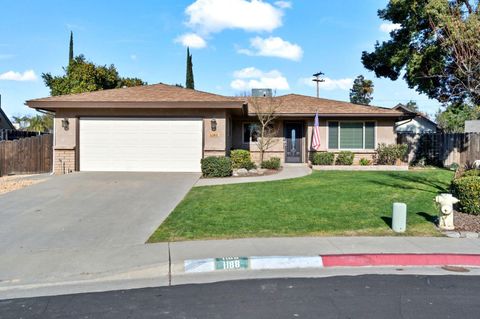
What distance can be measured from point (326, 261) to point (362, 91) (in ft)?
207

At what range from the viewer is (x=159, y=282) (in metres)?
6.05

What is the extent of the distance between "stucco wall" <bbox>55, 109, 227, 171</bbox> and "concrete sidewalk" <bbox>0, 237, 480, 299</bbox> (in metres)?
10.5

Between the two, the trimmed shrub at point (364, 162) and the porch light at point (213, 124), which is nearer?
the porch light at point (213, 124)

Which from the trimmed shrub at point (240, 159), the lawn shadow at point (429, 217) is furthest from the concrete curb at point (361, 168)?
the lawn shadow at point (429, 217)

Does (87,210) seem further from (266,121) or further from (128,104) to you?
(266,121)

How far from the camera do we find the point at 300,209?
10.5 meters

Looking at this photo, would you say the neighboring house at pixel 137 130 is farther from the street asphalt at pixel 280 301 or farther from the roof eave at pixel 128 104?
the street asphalt at pixel 280 301

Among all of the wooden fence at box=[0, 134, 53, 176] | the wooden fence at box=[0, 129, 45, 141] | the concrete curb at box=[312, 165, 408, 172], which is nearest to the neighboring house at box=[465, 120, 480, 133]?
the concrete curb at box=[312, 165, 408, 172]

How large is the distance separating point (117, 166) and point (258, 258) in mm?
12657

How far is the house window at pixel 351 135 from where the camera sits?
72.7ft

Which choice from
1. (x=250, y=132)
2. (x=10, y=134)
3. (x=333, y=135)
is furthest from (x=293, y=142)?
(x=10, y=134)

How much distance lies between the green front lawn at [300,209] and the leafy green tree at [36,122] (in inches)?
1502

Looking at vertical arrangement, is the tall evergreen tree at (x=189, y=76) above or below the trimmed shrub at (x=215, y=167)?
above

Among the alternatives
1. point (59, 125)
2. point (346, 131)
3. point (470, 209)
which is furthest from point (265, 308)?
point (346, 131)
